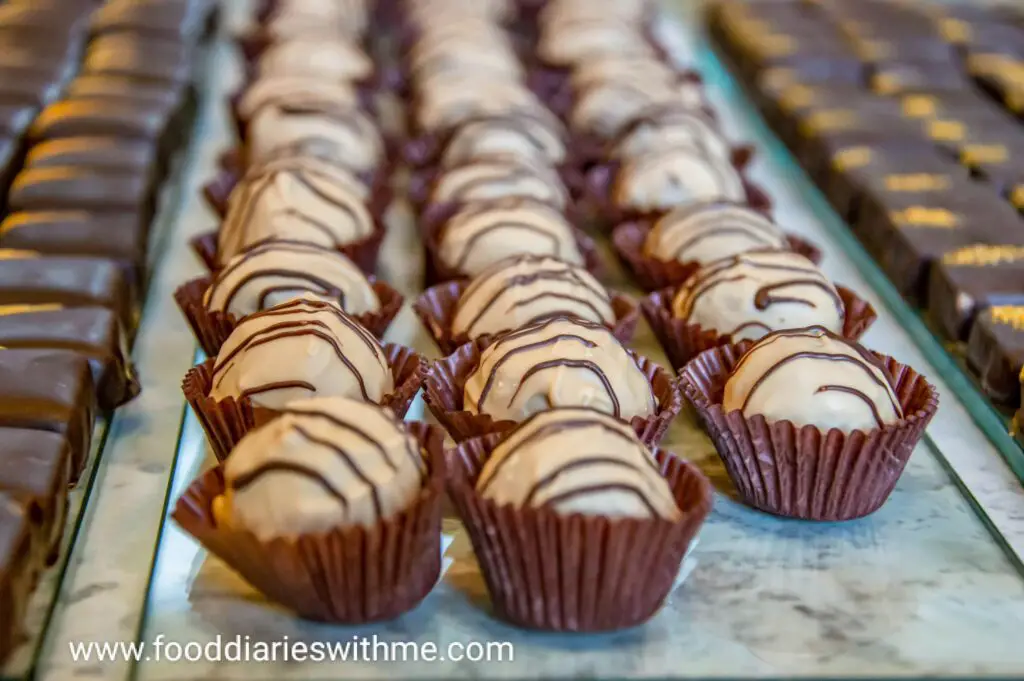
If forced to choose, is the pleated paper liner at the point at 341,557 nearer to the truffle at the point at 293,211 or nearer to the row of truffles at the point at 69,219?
the row of truffles at the point at 69,219

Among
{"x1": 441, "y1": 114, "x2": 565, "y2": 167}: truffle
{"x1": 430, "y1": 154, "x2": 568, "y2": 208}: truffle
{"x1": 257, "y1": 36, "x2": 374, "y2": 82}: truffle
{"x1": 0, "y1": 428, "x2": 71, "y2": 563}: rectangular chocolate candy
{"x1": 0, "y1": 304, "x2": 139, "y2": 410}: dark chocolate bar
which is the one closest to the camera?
{"x1": 0, "y1": 428, "x2": 71, "y2": 563}: rectangular chocolate candy

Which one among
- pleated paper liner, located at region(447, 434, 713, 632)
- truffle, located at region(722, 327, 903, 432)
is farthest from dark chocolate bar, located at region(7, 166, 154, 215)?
truffle, located at region(722, 327, 903, 432)

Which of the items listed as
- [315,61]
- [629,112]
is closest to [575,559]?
[629,112]

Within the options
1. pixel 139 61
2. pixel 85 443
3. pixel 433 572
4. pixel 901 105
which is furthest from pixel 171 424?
pixel 901 105

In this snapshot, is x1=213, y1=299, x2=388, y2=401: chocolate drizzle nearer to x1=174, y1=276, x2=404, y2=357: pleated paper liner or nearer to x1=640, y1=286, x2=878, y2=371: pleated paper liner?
x1=174, y1=276, x2=404, y2=357: pleated paper liner

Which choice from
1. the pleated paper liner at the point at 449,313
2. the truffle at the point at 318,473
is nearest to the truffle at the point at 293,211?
the pleated paper liner at the point at 449,313

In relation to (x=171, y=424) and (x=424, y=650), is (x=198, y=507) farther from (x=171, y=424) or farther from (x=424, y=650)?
(x=171, y=424)
